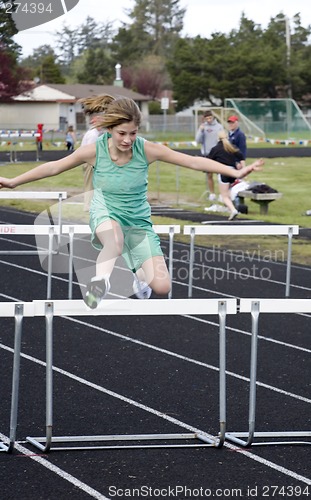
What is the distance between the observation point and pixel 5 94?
5591 cm

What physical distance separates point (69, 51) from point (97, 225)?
120 metres

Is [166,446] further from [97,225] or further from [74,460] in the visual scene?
[97,225]

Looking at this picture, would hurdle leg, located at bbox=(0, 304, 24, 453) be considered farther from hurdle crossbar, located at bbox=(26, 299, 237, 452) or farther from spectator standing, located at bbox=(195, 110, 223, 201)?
spectator standing, located at bbox=(195, 110, 223, 201)

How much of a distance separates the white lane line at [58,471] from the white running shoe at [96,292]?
84 cm

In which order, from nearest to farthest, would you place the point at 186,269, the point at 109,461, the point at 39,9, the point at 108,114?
the point at 109,461 → the point at 108,114 → the point at 186,269 → the point at 39,9

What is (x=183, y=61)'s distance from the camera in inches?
2859

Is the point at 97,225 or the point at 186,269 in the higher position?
the point at 97,225

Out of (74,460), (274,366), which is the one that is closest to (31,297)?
(274,366)

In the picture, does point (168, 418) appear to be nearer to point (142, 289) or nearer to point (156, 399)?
point (156, 399)

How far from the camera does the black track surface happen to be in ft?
16.0

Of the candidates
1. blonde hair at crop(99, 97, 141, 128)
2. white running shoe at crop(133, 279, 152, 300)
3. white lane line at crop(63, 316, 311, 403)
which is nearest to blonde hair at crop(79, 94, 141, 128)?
blonde hair at crop(99, 97, 141, 128)

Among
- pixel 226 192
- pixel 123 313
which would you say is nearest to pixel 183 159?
pixel 123 313

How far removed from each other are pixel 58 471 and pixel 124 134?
2.14 m
